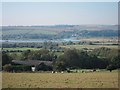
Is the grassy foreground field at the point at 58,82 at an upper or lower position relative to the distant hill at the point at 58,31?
lower

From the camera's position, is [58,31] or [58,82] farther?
[58,31]

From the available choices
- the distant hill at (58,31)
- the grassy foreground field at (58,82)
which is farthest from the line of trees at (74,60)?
the distant hill at (58,31)

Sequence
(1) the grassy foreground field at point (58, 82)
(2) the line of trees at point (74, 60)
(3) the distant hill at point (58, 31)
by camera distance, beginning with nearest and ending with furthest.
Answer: (1) the grassy foreground field at point (58, 82)
(2) the line of trees at point (74, 60)
(3) the distant hill at point (58, 31)

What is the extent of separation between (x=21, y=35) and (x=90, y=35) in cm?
2343

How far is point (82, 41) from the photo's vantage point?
83.4 m

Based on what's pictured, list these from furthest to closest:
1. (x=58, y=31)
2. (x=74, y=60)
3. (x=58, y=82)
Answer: (x=58, y=31)
(x=74, y=60)
(x=58, y=82)

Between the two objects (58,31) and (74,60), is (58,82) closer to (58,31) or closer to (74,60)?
(74,60)

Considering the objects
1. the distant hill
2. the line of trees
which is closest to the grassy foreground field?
the line of trees

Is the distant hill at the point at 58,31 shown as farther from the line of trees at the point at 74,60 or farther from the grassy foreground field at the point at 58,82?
the grassy foreground field at the point at 58,82

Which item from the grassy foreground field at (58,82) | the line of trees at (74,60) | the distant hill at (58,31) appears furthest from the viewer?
the distant hill at (58,31)

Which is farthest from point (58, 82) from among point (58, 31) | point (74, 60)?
point (58, 31)

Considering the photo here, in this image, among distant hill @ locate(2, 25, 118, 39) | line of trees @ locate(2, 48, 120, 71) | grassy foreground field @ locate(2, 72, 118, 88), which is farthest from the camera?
distant hill @ locate(2, 25, 118, 39)

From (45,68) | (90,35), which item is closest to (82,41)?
(90,35)

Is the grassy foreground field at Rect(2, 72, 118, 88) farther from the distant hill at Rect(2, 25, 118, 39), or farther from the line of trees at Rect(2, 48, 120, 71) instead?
the distant hill at Rect(2, 25, 118, 39)
